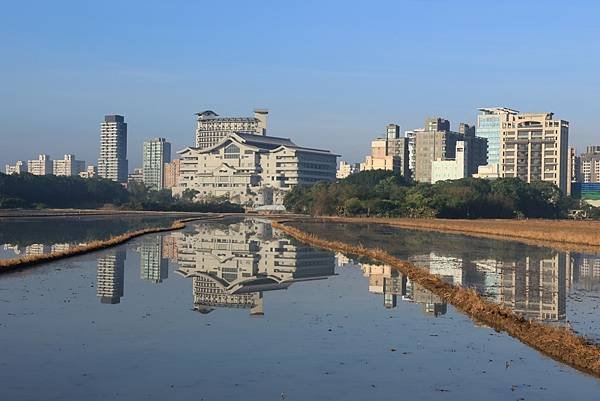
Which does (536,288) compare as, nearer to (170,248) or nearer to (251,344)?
(251,344)

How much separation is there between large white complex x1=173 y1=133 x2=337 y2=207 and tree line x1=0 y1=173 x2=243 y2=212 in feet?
112

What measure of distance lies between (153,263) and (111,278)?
21.4ft

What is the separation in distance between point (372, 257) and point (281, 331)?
2092 centimetres

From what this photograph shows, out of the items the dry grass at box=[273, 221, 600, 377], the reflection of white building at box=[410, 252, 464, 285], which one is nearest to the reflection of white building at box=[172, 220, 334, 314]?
the reflection of white building at box=[410, 252, 464, 285]

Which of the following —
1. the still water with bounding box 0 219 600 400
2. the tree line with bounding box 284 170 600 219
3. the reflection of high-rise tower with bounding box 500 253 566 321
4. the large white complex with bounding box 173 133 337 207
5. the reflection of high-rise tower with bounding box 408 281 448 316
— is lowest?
the still water with bounding box 0 219 600 400

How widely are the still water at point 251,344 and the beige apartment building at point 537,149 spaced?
481ft

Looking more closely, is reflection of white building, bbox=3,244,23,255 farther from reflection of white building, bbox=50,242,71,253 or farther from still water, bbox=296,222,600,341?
still water, bbox=296,222,600,341

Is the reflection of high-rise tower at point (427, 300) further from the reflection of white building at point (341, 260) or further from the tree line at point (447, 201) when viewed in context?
the tree line at point (447, 201)

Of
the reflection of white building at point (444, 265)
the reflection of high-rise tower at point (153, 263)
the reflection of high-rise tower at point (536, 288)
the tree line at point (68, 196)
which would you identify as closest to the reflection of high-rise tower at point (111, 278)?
the reflection of high-rise tower at point (153, 263)

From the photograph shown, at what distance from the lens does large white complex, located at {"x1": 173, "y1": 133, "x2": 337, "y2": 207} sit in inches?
7195

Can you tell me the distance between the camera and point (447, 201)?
329 feet

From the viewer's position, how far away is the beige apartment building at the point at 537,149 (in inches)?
6501

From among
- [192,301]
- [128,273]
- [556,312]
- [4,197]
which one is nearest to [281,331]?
[192,301]

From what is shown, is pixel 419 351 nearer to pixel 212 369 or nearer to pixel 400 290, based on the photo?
pixel 212 369
